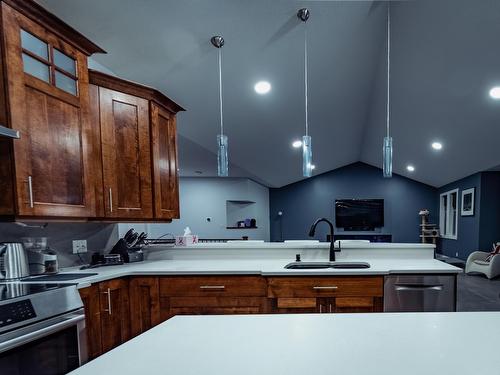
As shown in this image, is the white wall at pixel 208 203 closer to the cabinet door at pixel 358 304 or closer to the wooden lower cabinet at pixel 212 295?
the wooden lower cabinet at pixel 212 295

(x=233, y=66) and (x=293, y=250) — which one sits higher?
(x=233, y=66)

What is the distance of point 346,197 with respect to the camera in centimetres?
845

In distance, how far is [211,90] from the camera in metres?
3.40

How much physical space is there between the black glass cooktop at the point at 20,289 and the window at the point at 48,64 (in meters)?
1.16

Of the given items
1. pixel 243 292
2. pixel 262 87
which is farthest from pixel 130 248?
pixel 262 87

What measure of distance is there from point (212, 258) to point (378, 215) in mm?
7295

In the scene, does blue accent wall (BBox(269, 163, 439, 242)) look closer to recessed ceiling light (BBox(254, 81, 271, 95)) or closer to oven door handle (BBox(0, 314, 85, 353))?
recessed ceiling light (BBox(254, 81, 271, 95))

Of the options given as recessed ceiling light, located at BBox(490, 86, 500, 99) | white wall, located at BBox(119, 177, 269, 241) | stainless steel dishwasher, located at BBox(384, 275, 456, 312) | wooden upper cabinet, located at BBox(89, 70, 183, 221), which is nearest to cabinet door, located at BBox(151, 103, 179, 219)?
wooden upper cabinet, located at BBox(89, 70, 183, 221)

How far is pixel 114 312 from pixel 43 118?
1293 millimetres

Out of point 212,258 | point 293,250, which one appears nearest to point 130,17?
point 212,258

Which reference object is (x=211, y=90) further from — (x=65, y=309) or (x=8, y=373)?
(x=8, y=373)

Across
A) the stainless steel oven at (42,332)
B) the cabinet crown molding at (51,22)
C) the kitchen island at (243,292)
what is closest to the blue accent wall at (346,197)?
the kitchen island at (243,292)

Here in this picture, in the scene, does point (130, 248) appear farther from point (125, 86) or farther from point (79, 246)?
point (125, 86)

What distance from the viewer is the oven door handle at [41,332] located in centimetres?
103
